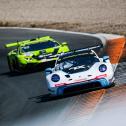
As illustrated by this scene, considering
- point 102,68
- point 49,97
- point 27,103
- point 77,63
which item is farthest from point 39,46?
point 102,68

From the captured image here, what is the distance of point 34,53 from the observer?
25312mm

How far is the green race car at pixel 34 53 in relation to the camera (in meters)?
24.9

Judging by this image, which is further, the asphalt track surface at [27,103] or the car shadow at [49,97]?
the car shadow at [49,97]

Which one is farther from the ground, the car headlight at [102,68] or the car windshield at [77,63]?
the car headlight at [102,68]

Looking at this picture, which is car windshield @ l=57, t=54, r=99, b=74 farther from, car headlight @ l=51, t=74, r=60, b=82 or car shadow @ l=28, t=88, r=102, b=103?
car shadow @ l=28, t=88, r=102, b=103

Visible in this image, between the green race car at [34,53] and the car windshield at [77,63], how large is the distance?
496 centimetres

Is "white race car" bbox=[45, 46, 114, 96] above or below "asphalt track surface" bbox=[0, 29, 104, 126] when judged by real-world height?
above

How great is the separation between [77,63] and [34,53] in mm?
6233

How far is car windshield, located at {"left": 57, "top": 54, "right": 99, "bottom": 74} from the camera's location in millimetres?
18828

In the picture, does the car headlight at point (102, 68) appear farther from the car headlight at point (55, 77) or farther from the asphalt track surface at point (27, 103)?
the car headlight at point (55, 77)

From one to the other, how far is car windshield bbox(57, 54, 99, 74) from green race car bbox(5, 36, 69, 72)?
16.3 feet

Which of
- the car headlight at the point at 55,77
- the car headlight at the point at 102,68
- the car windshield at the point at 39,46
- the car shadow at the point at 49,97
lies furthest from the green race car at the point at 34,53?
the car headlight at the point at 102,68

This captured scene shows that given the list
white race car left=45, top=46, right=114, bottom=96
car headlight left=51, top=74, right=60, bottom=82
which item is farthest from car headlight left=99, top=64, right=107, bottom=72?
car headlight left=51, top=74, right=60, bottom=82

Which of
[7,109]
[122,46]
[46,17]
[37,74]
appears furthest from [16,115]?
[46,17]
